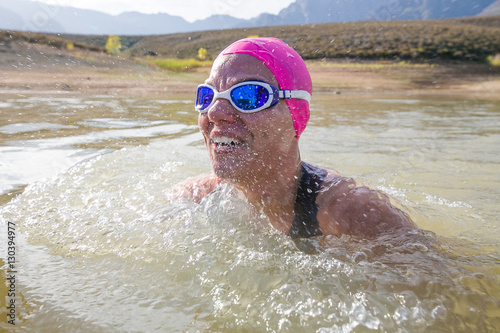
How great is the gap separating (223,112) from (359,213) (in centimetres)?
98

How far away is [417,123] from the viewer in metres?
8.05

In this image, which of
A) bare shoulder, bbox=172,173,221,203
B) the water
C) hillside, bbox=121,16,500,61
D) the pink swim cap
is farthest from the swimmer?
hillside, bbox=121,16,500,61

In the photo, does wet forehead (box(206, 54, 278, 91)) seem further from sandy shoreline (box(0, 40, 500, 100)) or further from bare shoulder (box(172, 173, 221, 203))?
sandy shoreline (box(0, 40, 500, 100))

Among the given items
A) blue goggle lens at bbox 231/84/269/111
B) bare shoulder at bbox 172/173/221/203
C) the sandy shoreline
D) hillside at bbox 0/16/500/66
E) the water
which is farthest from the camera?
hillside at bbox 0/16/500/66

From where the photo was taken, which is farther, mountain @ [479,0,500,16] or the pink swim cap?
mountain @ [479,0,500,16]

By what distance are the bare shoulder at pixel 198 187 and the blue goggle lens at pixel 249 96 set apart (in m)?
1.04

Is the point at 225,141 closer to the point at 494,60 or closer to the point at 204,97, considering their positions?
the point at 204,97

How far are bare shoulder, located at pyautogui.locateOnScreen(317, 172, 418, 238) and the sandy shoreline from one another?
10848 millimetres

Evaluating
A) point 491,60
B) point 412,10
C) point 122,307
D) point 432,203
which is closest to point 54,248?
point 122,307

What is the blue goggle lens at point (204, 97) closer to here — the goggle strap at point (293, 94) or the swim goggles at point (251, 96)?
the swim goggles at point (251, 96)

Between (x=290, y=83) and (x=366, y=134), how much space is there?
178 inches

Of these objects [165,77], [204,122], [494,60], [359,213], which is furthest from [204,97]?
[494,60]

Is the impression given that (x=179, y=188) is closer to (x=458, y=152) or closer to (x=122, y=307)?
(x=122, y=307)

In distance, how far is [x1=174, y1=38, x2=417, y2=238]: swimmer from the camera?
2.27 metres
